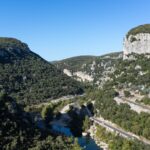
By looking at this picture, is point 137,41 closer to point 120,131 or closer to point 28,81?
point 28,81

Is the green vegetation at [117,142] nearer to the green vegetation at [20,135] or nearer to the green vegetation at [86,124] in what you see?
the green vegetation at [86,124]

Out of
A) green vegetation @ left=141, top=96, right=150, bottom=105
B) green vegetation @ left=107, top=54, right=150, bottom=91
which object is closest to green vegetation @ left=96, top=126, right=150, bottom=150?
green vegetation @ left=141, top=96, right=150, bottom=105

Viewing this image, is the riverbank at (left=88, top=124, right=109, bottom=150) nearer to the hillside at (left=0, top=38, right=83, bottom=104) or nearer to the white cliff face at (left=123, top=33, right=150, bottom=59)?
the hillside at (left=0, top=38, right=83, bottom=104)

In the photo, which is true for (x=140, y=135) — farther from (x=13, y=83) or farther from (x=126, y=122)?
(x=13, y=83)

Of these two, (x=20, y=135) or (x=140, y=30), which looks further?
(x=140, y=30)

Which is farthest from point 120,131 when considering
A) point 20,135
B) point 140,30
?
point 140,30
